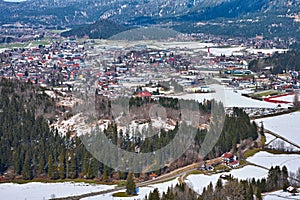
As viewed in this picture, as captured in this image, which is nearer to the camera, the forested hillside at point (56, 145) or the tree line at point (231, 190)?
the tree line at point (231, 190)

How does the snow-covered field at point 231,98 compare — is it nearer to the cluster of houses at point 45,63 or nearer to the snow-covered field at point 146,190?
the cluster of houses at point 45,63

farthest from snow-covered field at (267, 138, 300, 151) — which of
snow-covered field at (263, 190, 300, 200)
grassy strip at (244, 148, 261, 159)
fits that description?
snow-covered field at (263, 190, 300, 200)

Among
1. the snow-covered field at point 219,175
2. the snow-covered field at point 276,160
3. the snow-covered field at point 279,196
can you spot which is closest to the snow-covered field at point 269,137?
the snow-covered field at point 276,160

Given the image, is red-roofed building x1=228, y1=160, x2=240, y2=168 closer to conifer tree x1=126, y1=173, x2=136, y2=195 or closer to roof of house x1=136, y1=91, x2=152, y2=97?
conifer tree x1=126, y1=173, x2=136, y2=195

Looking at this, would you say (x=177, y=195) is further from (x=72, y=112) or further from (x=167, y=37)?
(x=167, y=37)

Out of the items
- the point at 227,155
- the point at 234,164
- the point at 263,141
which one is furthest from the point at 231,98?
the point at 234,164

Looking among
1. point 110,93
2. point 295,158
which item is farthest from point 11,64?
point 295,158

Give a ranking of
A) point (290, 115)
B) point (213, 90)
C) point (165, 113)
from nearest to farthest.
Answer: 1. point (165, 113)
2. point (290, 115)
3. point (213, 90)
